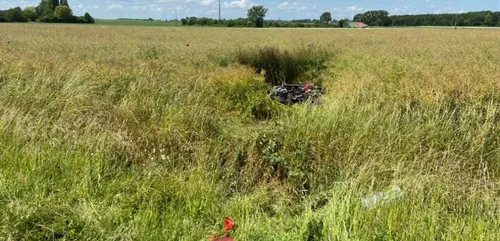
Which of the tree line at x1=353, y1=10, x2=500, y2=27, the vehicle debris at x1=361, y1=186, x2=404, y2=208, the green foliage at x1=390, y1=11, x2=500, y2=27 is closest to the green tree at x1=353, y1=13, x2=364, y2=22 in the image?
the tree line at x1=353, y1=10, x2=500, y2=27

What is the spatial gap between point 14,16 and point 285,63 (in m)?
74.3

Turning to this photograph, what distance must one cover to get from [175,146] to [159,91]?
175 cm

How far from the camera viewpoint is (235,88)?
727 cm

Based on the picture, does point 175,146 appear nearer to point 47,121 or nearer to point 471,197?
point 47,121

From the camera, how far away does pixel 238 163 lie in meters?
4.30

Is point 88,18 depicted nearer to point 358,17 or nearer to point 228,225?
point 358,17

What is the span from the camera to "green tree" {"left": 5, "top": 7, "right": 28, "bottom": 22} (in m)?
67.2

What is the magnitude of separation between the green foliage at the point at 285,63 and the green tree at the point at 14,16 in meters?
71.0

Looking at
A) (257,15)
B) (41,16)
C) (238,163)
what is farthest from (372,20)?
(238,163)

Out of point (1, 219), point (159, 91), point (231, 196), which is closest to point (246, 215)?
point (231, 196)

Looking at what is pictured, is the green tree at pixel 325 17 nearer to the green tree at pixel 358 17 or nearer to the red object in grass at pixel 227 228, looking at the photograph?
the green tree at pixel 358 17

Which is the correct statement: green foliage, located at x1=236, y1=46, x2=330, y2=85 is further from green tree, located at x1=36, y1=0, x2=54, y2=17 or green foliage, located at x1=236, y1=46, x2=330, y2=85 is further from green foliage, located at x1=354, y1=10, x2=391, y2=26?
green foliage, located at x1=354, y1=10, x2=391, y2=26

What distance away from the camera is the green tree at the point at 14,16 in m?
67.2

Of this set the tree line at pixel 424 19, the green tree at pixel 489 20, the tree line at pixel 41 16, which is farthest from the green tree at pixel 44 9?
the green tree at pixel 489 20
